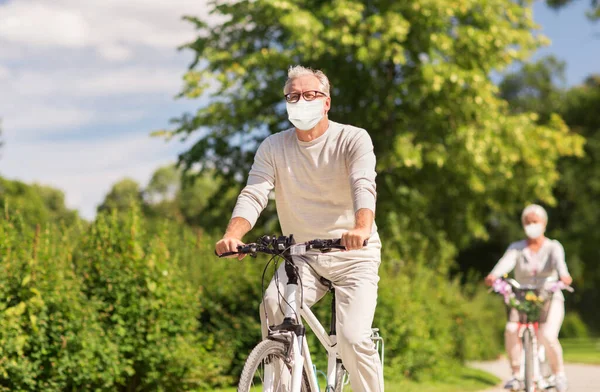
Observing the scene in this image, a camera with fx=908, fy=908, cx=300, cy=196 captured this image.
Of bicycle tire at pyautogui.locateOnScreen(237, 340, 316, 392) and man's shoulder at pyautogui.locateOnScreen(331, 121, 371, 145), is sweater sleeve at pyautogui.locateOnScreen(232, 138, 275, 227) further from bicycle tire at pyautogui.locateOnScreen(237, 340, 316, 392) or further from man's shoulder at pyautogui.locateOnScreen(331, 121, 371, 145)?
bicycle tire at pyautogui.locateOnScreen(237, 340, 316, 392)

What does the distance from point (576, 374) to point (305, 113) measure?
11.9m

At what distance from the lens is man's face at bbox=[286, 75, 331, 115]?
4762 mm

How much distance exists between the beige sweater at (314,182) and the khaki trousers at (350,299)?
0.50ft

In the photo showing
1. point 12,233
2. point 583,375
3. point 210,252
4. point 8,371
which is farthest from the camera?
point 583,375

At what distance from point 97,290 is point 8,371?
1.43m

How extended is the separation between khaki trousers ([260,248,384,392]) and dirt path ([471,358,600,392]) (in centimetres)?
807

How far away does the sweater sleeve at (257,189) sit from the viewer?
15.0ft

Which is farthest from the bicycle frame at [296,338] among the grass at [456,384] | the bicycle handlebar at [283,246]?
the grass at [456,384]

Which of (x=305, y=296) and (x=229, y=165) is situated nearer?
(x=305, y=296)

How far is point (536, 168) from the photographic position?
2128cm

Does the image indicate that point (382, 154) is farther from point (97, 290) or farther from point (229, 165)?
point (97, 290)

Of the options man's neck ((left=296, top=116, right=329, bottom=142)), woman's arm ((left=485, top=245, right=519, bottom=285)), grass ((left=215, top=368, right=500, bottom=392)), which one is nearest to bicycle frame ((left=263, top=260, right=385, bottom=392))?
man's neck ((left=296, top=116, right=329, bottom=142))

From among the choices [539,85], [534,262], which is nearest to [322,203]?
[534,262]

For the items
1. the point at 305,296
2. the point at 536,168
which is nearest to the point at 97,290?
the point at 305,296
